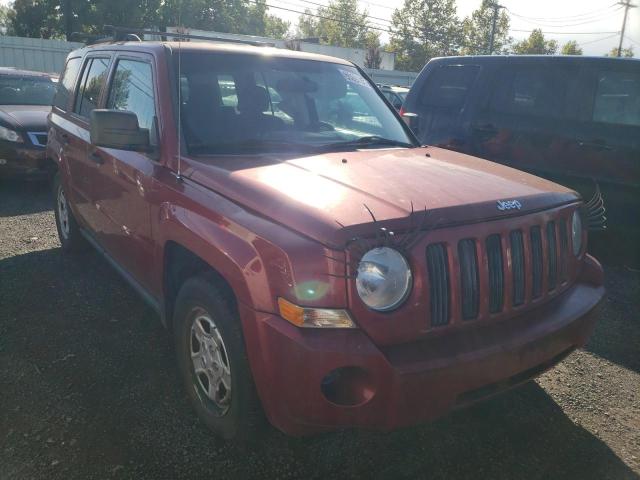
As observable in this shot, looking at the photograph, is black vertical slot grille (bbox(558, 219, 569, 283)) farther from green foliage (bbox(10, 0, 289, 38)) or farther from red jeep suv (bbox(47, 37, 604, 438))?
green foliage (bbox(10, 0, 289, 38))

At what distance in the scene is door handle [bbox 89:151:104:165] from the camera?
391 cm

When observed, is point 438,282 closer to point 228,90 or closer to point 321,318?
point 321,318

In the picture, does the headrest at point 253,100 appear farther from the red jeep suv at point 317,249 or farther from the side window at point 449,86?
the side window at point 449,86

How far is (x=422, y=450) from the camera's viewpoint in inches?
107

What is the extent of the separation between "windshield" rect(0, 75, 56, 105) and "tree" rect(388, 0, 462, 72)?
5828cm

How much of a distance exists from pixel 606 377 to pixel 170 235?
277cm

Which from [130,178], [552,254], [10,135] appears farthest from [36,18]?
[552,254]

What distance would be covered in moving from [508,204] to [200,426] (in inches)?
74.1

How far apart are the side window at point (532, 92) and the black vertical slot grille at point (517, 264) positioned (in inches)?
143

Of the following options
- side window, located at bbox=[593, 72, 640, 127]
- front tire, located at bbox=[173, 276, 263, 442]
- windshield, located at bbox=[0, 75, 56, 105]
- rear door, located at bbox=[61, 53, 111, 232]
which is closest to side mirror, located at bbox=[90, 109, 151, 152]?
front tire, located at bbox=[173, 276, 263, 442]

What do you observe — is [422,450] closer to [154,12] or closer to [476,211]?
[476,211]

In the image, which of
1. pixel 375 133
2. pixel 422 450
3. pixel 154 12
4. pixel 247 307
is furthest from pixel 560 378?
pixel 154 12

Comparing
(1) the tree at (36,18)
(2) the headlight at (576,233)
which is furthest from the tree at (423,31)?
(2) the headlight at (576,233)

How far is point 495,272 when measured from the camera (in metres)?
2.37
